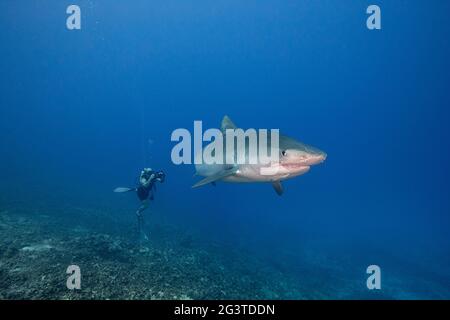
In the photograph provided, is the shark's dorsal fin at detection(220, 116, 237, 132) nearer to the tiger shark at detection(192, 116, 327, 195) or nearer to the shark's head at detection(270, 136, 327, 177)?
the tiger shark at detection(192, 116, 327, 195)

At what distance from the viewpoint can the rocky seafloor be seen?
6387 mm

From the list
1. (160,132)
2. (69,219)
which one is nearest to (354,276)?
(69,219)

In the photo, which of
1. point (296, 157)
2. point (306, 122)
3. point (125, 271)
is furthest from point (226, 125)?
point (306, 122)

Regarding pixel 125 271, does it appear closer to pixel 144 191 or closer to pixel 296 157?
pixel 144 191

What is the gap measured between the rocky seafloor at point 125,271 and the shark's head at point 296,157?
442cm

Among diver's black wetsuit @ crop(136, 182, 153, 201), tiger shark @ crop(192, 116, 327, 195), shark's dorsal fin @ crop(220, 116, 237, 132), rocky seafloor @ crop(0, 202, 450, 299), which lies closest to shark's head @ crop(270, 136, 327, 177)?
tiger shark @ crop(192, 116, 327, 195)

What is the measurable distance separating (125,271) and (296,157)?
6.01m

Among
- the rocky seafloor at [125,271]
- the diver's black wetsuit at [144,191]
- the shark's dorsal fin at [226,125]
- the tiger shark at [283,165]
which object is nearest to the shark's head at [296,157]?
the tiger shark at [283,165]

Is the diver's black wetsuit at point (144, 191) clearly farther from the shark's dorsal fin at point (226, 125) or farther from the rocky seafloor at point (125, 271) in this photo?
the shark's dorsal fin at point (226, 125)

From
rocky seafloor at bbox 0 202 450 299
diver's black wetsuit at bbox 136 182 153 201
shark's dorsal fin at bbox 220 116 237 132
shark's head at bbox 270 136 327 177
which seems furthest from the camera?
diver's black wetsuit at bbox 136 182 153 201

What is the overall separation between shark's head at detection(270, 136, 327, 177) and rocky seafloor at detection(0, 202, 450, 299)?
174 inches

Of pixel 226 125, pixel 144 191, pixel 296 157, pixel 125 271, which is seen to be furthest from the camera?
pixel 144 191

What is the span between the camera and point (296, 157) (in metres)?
4.55
